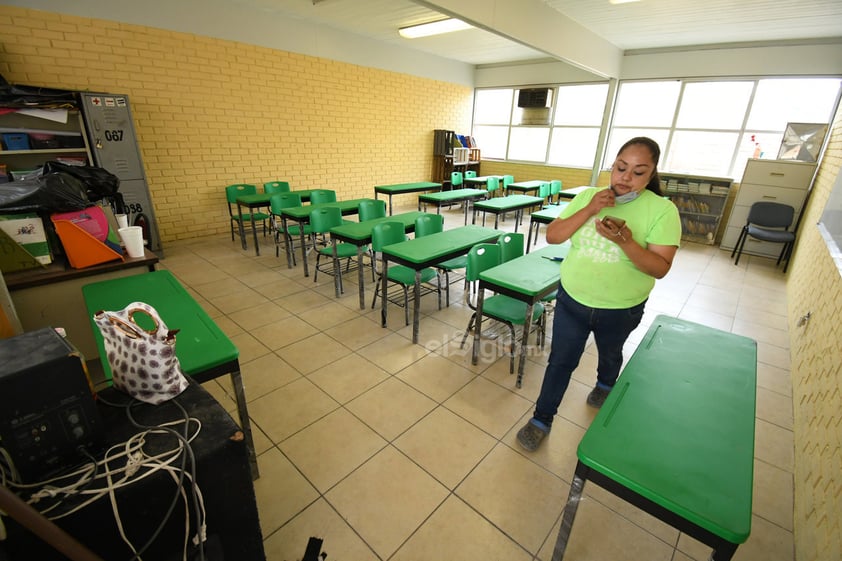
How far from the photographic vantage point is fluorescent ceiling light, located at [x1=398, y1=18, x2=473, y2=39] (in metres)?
5.62

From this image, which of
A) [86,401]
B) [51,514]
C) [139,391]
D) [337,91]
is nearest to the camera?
[51,514]

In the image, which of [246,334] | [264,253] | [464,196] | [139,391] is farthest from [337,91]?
[139,391]

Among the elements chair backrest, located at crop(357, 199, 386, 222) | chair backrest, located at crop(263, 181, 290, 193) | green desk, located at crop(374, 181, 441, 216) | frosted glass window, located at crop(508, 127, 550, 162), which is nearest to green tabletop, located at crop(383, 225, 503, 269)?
chair backrest, located at crop(357, 199, 386, 222)

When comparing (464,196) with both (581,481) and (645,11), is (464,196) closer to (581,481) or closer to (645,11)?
(645,11)

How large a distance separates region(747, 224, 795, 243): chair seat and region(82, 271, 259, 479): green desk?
676 cm

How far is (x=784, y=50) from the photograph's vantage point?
5.66 meters

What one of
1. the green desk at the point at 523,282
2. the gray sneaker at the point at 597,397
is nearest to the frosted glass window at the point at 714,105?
the green desk at the point at 523,282

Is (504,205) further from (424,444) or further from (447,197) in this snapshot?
(424,444)

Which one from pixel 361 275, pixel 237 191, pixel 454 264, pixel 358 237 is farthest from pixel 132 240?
pixel 237 191

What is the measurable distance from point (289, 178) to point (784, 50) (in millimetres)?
8142

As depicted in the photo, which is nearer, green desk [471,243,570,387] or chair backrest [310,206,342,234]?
green desk [471,243,570,387]

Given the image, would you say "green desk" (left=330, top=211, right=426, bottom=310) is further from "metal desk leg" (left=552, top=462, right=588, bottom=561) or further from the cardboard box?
"metal desk leg" (left=552, top=462, right=588, bottom=561)

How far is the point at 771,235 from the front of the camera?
5199mm

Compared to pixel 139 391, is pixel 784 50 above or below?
above
